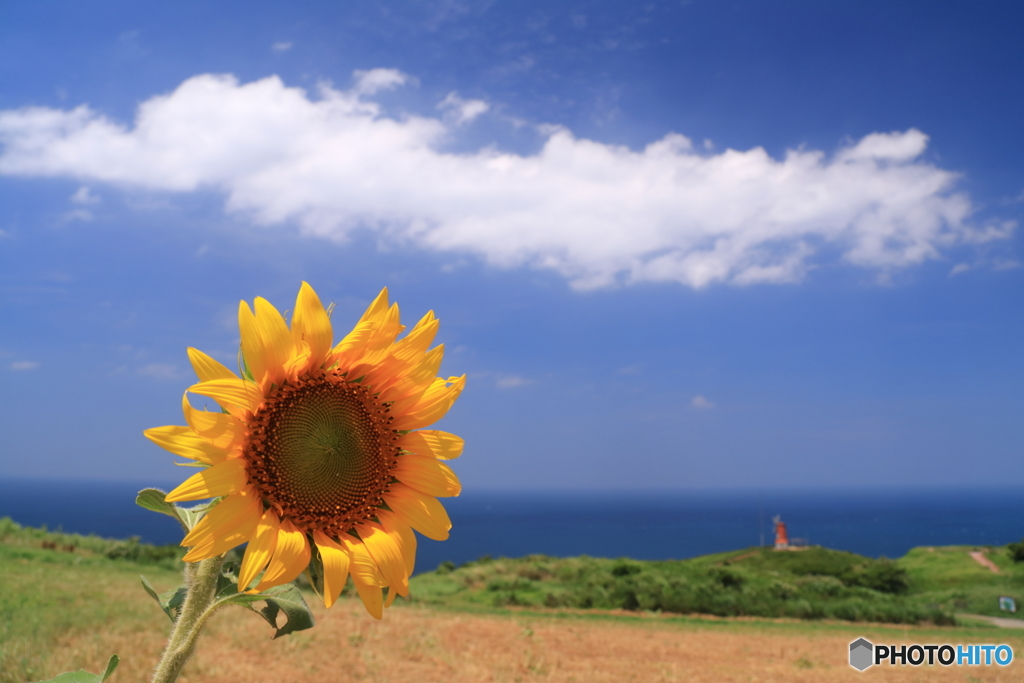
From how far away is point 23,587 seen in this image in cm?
960

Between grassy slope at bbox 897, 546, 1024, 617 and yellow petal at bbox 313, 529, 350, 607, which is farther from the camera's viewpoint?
grassy slope at bbox 897, 546, 1024, 617

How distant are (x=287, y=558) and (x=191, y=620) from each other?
236 mm

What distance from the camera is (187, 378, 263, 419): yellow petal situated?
4.99 feet

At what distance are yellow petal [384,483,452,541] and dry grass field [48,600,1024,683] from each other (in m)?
7.44

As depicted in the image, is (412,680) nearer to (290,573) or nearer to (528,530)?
(290,573)

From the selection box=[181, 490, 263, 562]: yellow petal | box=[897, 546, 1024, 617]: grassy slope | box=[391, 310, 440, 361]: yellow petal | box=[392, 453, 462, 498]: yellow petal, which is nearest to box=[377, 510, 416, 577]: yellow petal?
box=[392, 453, 462, 498]: yellow petal

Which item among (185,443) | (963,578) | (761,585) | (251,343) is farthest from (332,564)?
(963,578)

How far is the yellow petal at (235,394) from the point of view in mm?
1521

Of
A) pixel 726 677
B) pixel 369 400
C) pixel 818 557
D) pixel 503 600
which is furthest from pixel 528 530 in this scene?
pixel 369 400

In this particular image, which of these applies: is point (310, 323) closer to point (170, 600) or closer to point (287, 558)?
point (287, 558)

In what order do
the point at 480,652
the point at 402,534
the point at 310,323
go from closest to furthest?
1. the point at 310,323
2. the point at 402,534
3. the point at 480,652

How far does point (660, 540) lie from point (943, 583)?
12748cm

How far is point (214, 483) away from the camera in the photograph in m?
1.47

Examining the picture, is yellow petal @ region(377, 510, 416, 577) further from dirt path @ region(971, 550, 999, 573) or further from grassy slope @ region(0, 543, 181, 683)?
dirt path @ region(971, 550, 999, 573)
